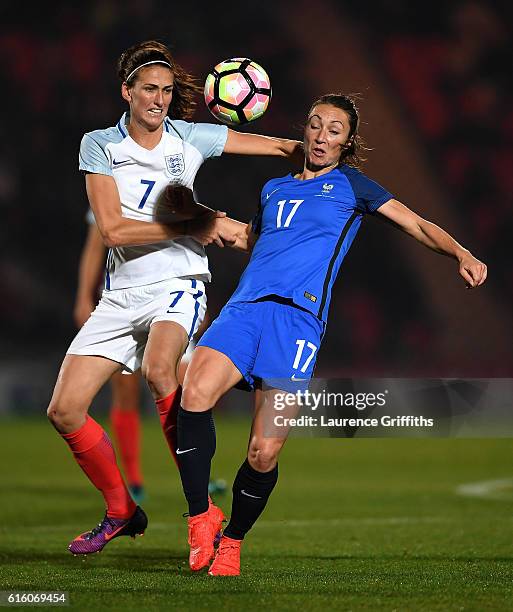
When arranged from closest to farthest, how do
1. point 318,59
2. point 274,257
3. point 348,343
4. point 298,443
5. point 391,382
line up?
1. point 274,257
2. point 391,382
3. point 298,443
4. point 348,343
5. point 318,59

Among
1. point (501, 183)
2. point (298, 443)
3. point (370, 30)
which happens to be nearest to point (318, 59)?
point (370, 30)

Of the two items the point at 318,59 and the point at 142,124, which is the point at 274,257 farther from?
the point at 318,59

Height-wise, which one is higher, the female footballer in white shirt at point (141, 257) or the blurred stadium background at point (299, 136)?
the female footballer in white shirt at point (141, 257)

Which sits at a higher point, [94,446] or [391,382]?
[391,382]

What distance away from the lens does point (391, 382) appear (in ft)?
17.1

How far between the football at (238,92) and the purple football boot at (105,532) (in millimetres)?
2021

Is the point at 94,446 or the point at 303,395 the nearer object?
the point at 303,395

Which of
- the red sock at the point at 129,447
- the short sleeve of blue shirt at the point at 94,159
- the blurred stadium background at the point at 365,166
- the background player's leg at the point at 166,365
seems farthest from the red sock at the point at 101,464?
the blurred stadium background at the point at 365,166

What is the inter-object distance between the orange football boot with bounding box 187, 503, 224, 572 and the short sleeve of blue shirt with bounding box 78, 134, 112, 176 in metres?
1.64

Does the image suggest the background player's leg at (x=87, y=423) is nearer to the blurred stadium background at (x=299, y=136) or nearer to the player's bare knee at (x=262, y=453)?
the player's bare knee at (x=262, y=453)

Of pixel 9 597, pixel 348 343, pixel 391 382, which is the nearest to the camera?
pixel 9 597

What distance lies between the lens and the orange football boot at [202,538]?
15.4ft

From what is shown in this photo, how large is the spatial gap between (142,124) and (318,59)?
1421 cm

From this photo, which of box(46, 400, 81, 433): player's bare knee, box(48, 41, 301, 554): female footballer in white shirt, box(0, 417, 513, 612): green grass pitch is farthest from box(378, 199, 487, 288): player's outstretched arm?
box(46, 400, 81, 433): player's bare knee
